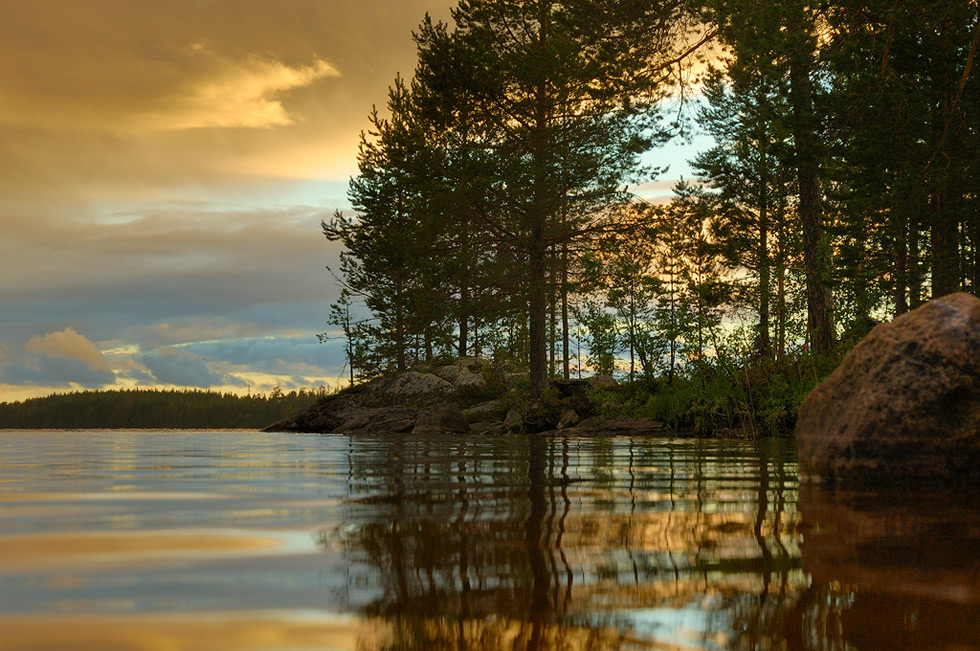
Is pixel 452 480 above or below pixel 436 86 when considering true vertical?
below

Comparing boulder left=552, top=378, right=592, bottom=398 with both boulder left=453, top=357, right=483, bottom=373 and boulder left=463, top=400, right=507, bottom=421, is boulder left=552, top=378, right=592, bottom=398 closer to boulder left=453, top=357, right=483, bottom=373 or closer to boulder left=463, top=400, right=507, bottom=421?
boulder left=463, top=400, right=507, bottom=421

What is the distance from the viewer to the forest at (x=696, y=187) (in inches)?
481

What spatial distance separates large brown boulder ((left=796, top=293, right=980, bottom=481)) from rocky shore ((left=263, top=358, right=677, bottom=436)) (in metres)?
7.84

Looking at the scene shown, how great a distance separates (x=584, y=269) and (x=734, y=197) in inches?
411

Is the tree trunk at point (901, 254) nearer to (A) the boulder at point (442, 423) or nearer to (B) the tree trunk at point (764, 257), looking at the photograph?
(B) the tree trunk at point (764, 257)

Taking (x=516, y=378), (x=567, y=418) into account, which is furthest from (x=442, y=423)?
(x=516, y=378)

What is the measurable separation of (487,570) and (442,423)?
1712 centimetres

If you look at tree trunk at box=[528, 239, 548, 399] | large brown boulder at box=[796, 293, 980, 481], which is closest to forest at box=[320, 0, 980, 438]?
tree trunk at box=[528, 239, 548, 399]

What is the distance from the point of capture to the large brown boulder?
4582mm

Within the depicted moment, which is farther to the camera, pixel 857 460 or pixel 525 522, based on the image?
pixel 857 460

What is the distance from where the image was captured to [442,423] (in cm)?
1869

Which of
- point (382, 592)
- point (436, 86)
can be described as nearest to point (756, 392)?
point (382, 592)

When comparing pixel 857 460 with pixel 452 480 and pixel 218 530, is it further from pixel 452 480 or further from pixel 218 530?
pixel 218 530

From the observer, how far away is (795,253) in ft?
91.1
